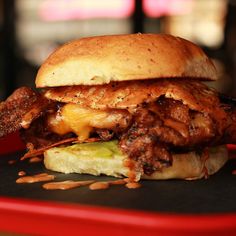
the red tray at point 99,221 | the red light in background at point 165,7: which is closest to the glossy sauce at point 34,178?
the red tray at point 99,221

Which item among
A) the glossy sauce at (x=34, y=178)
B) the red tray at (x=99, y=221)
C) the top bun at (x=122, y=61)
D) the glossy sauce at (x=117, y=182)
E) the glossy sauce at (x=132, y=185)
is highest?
the top bun at (x=122, y=61)

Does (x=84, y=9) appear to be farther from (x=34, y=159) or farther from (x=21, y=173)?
(x=21, y=173)

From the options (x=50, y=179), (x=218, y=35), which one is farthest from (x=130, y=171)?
(x=218, y=35)

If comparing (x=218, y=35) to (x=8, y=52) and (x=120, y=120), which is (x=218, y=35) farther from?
(x=120, y=120)

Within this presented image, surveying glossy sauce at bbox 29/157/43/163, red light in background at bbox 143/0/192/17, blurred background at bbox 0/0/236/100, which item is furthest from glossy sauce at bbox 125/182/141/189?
red light in background at bbox 143/0/192/17

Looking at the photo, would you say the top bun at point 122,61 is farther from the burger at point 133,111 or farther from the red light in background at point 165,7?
the red light in background at point 165,7

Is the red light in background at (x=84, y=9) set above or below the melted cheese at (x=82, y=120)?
below
